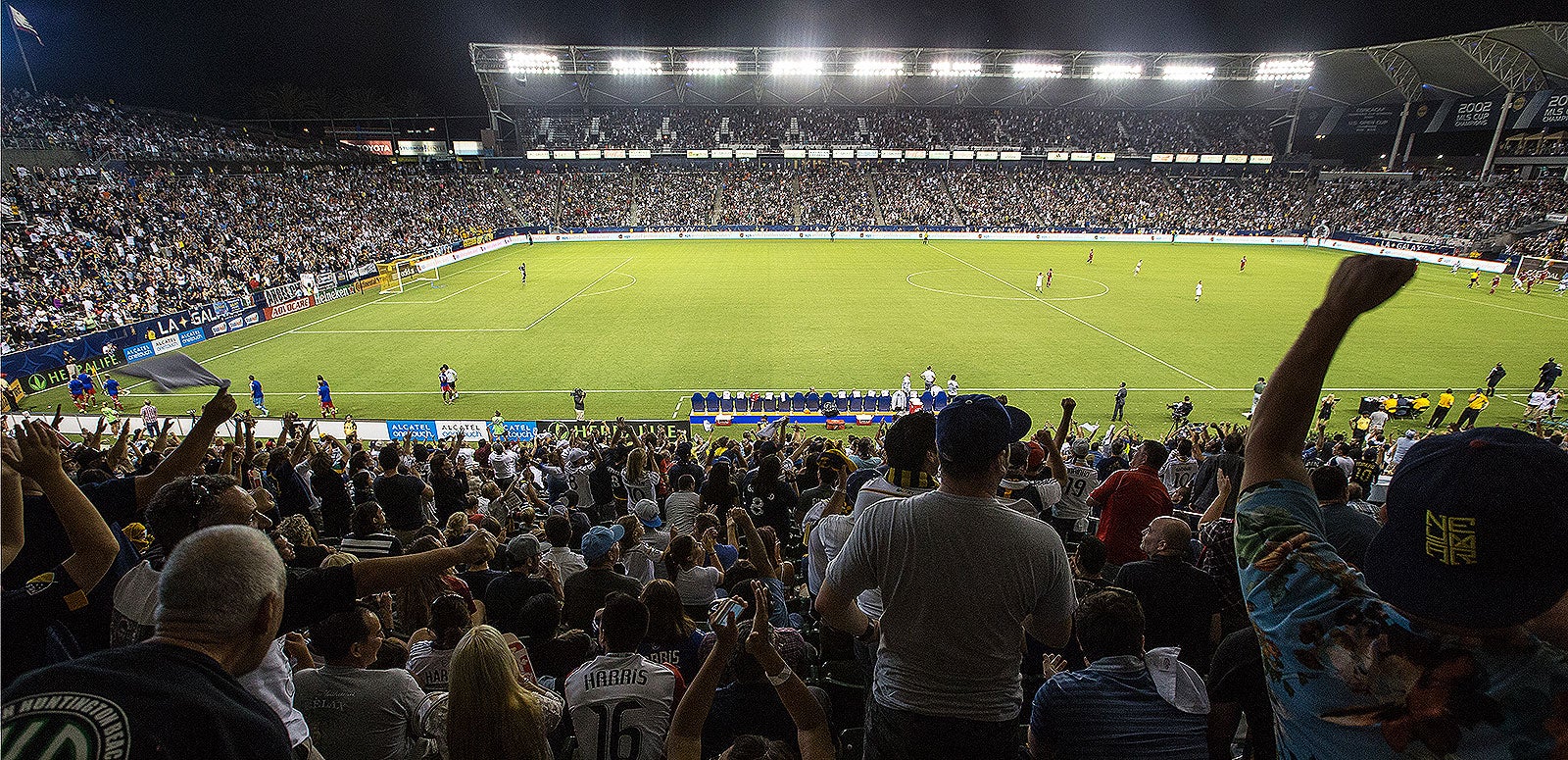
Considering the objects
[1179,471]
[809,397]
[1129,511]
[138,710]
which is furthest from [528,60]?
[138,710]

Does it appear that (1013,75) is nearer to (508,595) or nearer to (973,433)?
(508,595)

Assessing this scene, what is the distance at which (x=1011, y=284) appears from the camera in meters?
42.5

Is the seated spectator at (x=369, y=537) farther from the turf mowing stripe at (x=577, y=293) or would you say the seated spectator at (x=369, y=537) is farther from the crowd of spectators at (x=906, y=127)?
the crowd of spectators at (x=906, y=127)

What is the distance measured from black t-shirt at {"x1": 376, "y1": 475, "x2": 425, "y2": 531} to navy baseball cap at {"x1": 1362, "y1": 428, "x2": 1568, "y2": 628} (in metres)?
8.66

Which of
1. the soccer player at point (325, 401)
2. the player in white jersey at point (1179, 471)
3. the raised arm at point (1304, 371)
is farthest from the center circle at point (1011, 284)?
the raised arm at point (1304, 371)

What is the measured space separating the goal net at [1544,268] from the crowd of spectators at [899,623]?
55.6 metres

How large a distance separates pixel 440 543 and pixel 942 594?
205 inches

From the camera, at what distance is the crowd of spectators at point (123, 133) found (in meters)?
41.8

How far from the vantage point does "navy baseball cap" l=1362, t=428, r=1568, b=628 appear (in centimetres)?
133

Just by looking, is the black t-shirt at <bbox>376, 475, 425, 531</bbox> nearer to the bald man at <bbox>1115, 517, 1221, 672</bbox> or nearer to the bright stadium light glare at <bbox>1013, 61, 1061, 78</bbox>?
the bald man at <bbox>1115, 517, 1221, 672</bbox>

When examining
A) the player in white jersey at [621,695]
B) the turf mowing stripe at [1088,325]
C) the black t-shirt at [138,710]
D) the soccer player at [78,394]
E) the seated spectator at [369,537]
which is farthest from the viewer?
the turf mowing stripe at [1088,325]

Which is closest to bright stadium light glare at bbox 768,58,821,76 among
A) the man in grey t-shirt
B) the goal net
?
the goal net

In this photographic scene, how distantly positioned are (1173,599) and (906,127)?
280ft

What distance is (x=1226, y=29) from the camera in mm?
70312
